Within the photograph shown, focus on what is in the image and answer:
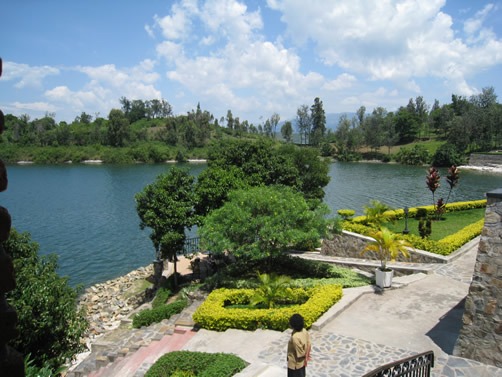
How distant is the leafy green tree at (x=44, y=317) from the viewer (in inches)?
391

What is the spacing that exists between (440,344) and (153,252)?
852 inches

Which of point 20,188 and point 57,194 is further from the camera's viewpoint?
point 20,188

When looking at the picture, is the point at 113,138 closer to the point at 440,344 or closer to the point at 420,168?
the point at 420,168

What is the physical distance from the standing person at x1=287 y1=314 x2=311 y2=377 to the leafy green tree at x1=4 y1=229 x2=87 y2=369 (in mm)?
6092

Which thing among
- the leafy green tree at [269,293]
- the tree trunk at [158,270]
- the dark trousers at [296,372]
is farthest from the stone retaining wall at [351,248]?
the dark trousers at [296,372]

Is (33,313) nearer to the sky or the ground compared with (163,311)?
nearer to the sky

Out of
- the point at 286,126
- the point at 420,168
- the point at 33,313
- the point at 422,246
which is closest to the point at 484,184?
the point at 420,168

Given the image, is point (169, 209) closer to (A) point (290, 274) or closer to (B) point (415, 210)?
(A) point (290, 274)

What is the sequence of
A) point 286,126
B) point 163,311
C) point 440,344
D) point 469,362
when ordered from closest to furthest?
point 469,362, point 440,344, point 163,311, point 286,126

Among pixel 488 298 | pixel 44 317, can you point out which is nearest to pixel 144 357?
pixel 44 317

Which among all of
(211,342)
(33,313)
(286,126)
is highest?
(286,126)

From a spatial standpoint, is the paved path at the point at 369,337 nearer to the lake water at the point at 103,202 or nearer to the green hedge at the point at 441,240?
the green hedge at the point at 441,240

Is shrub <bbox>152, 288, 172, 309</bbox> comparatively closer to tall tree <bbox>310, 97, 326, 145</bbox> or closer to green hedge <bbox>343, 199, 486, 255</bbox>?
green hedge <bbox>343, 199, 486, 255</bbox>

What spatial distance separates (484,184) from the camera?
56.7 m
